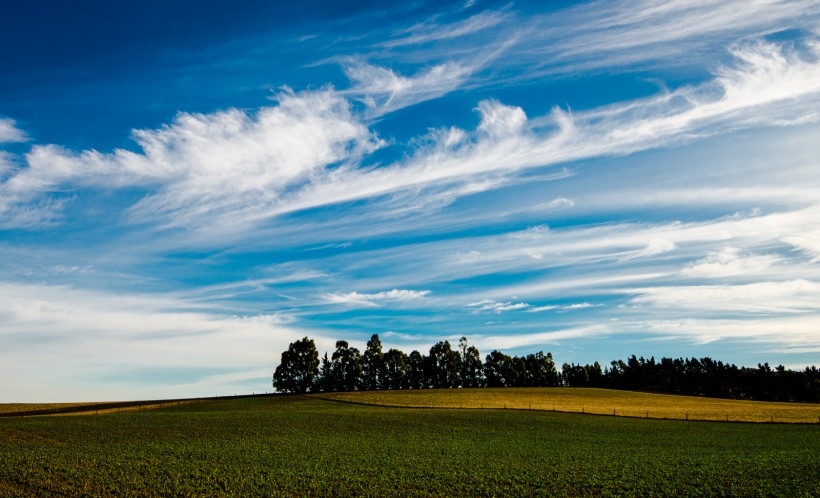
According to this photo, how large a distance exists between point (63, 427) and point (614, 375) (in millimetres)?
174323

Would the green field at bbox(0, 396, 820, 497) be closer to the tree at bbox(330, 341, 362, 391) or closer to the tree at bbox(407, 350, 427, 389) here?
the tree at bbox(330, 341, 362, 391)

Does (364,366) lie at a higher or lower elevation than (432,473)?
higher

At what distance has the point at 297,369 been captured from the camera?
12888cm

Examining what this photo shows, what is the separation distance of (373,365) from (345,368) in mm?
8162

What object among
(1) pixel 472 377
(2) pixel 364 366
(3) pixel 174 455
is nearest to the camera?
(3) pixel 174 455

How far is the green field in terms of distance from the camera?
29719 mm

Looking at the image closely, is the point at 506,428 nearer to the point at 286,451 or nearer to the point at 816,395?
the point at 286,451

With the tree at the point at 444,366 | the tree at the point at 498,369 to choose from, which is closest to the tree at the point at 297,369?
the tree at the point at 444,366

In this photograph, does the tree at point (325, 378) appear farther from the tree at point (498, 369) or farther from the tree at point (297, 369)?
the tree at point (498, 369)

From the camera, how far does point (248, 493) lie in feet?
92.6

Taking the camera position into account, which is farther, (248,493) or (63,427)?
(63,427)

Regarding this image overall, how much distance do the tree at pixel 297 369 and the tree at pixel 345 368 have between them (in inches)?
283

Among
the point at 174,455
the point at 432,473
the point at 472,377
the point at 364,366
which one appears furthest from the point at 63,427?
the point at 472,377

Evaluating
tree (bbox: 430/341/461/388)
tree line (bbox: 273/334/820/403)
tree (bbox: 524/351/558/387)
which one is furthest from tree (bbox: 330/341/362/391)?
tree (bbox: 524/351/558/387)
